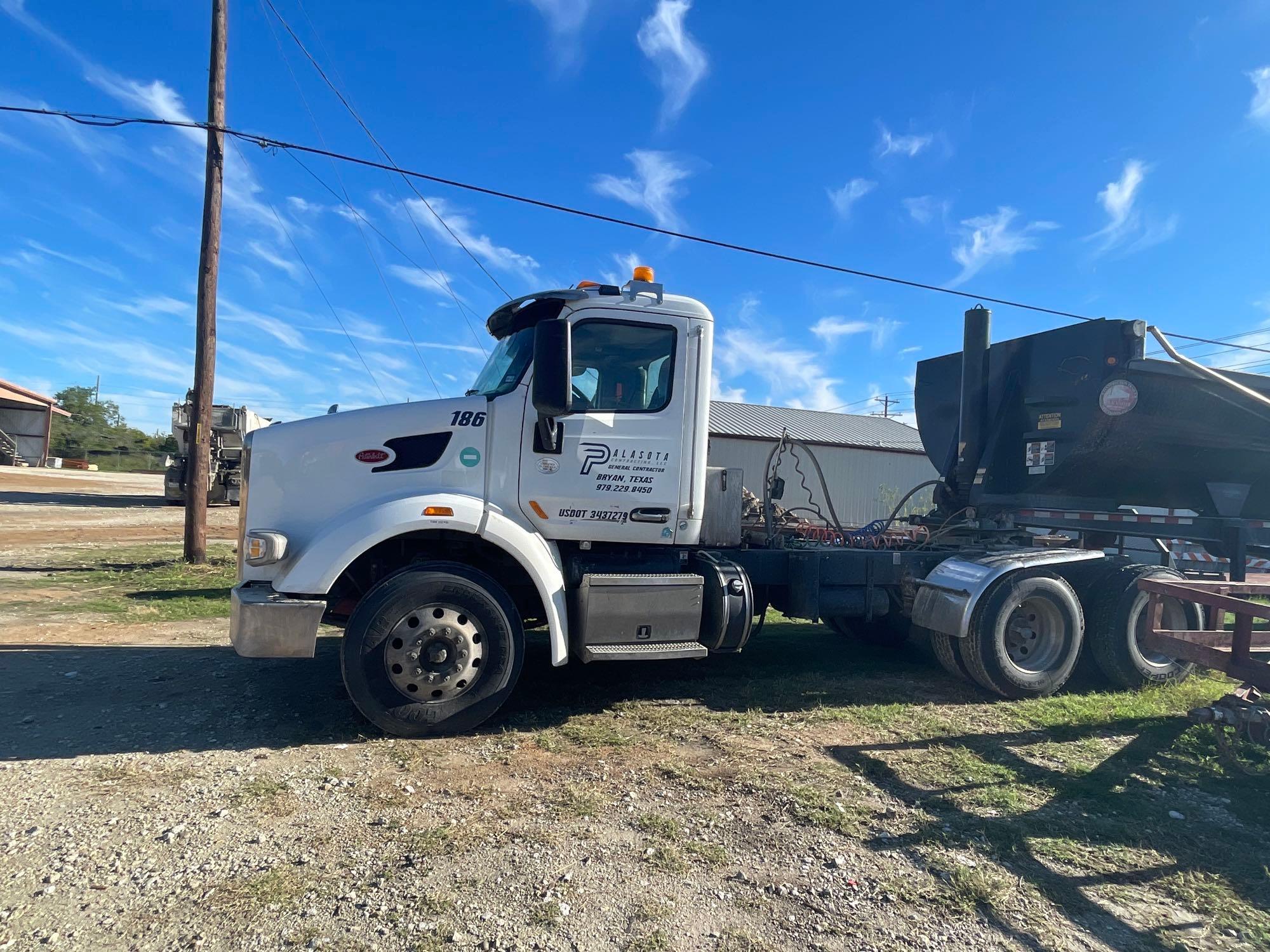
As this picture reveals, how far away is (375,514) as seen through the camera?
4.39 meters

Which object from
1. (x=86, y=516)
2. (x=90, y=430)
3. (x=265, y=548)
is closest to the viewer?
(x=265, y=548)

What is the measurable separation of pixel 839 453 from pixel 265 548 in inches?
986

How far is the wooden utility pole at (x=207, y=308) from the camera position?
10656 mm

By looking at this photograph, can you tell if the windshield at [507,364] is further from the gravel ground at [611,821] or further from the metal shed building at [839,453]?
the metal shed building at [839,453]

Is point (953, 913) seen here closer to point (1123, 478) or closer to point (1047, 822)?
point (1047, 822)

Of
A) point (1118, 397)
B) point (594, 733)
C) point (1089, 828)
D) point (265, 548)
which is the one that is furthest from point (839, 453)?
point (265, 548)

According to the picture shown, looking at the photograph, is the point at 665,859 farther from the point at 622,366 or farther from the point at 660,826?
the point at 622,366

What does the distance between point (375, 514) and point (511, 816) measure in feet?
6.17

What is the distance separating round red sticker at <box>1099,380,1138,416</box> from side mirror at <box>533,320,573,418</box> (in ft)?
14.6

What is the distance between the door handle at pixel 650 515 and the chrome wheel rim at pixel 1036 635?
297cm

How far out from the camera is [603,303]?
5.01 m

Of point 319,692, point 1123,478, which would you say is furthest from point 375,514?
point 1123,478

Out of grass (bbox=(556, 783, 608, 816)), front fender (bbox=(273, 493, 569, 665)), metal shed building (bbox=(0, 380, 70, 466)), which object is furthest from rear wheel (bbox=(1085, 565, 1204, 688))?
metal shed building (bbox=(0, 380, 70, 466))

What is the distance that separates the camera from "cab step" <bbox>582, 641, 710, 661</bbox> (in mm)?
4730
